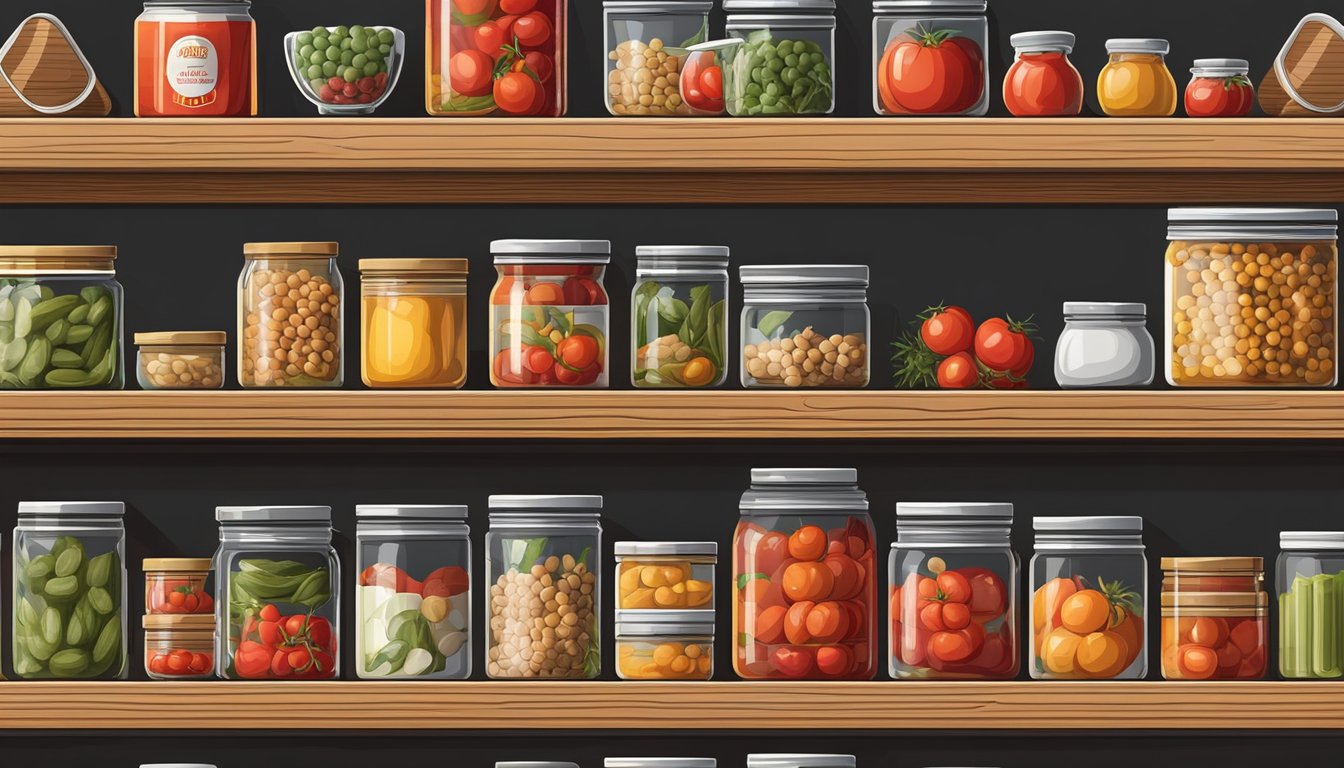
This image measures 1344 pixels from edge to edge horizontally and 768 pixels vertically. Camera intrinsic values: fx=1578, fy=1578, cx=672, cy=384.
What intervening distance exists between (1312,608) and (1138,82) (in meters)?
0.57

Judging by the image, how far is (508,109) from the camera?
1.62m

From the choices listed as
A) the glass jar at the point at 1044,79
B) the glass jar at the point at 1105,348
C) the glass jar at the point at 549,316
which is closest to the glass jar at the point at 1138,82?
the glass jar at the point at 1044,79

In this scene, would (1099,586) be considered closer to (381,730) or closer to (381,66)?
(381,730)

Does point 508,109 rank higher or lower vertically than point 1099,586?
higher

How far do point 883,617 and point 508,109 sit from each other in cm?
69

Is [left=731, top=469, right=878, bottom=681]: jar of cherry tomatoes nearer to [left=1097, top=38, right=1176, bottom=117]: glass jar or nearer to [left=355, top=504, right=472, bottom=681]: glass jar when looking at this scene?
[left=355, top=504, right=472, bottom=681]: glass jar

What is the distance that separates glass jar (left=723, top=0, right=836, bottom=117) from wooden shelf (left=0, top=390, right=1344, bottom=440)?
30 cm

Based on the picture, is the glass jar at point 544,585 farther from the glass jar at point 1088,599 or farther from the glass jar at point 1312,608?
the glass jar at point 1312,608

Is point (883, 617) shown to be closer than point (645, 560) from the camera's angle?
No

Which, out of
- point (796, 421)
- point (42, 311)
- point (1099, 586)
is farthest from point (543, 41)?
point (1099, 586)

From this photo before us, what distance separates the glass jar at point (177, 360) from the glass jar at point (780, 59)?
60cm

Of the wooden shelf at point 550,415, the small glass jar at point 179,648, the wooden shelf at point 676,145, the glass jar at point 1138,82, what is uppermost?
the glass jar at point 1138,82

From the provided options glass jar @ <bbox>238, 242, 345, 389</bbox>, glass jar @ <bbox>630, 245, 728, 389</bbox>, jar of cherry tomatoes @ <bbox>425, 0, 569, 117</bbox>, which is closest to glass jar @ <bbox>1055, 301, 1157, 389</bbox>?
glass jar @ <bbox>630, 245, 728, 389</bbox>

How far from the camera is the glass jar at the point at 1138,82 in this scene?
1.64m
